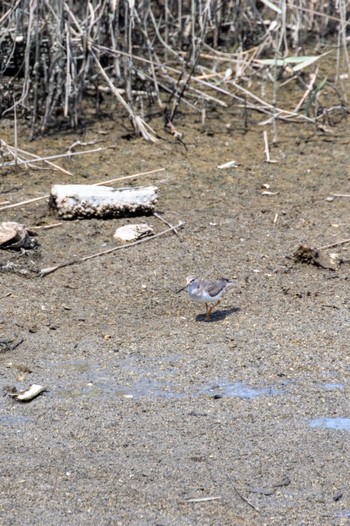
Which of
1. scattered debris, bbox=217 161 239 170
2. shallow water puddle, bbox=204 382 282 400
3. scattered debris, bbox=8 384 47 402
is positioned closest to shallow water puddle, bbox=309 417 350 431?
shallow water puddle, bbox=204 382 282 400

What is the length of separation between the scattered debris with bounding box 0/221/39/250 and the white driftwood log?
462mm

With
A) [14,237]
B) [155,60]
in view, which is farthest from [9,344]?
[155,60]

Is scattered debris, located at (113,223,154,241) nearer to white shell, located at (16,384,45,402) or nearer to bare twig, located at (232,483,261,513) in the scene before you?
white shell, located at (16,384,45,402)

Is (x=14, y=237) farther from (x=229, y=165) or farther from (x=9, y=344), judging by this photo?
(x=229, y=165)

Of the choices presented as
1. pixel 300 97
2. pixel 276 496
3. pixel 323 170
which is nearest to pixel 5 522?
pixel 276 496

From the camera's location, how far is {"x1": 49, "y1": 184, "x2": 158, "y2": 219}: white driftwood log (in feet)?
21.1

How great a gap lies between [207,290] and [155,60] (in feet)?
12.5

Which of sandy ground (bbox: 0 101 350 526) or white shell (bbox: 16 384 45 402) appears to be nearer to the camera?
sandy ground (bbox: 0 101 350 526)

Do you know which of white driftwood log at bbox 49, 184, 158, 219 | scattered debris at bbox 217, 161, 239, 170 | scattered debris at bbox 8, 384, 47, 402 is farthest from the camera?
scattered debris at bbox 217, 161, 239, 170

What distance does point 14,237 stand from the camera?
19.6ft

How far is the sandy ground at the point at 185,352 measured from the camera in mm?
3791

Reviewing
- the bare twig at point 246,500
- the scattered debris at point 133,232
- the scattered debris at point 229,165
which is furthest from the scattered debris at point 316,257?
the bare twig at point 246,500

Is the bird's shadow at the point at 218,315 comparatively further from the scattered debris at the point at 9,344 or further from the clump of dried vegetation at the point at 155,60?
the clump of dried vegetation at the point at 155,60

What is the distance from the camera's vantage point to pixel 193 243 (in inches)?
250
